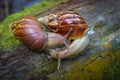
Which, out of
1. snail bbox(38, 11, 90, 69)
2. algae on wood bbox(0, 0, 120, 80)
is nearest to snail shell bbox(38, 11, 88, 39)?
snail bbox(38, 11, 90, 69)

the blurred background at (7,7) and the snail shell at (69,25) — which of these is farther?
the blurred background at (7,7)

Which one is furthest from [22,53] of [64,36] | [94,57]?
[94,57]

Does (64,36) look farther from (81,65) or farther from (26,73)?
(26,73)

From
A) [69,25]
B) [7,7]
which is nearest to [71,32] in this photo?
[69,25]

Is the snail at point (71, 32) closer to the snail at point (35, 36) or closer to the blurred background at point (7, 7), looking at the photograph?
the snail at point (35, 36)

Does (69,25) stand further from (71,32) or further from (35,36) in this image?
(35,36)

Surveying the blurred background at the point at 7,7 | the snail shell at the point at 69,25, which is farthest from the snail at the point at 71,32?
the blurred background at the point at 7,7
